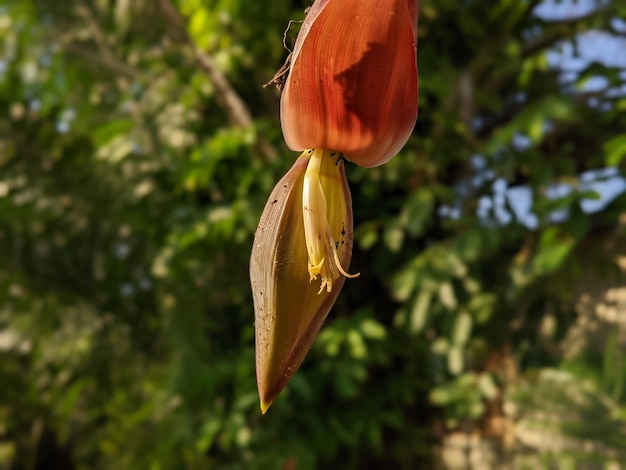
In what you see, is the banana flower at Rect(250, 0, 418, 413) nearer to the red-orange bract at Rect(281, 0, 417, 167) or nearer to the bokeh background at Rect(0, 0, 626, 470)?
the red-orange bract at Rect(281, 0, 417, 167)

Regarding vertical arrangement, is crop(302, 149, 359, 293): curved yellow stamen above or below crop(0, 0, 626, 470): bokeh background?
above

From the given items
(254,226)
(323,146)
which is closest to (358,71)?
(323,146)

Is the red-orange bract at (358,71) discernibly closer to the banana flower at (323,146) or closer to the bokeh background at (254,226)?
the banana flower at (323,146)

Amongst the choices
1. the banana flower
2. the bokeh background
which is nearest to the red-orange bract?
the banana flower

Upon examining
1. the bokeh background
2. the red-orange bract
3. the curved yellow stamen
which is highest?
the red-orange bract

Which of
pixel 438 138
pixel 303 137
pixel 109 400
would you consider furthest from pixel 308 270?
pixel 109 400

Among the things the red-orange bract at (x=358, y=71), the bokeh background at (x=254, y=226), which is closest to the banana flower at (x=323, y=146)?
the red-orange bract at (x=358, y=71)
